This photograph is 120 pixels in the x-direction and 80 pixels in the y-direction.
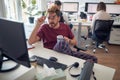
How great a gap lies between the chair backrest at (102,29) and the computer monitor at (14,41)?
8.47 feet

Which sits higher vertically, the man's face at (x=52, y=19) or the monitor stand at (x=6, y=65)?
the man's face at (x=52, y=19)

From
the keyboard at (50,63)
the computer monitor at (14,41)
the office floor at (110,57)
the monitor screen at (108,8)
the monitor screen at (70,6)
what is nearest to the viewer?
the computer monitor at (14,41)

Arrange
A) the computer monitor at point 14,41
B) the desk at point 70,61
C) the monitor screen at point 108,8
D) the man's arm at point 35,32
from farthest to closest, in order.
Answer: the monitor screen at point 108,8, the man's arm at point 35,32, the desk at point 70,61, the computer monitor at point 14,41

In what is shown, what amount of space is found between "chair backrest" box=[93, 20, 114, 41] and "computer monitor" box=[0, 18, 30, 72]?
2.58 meters

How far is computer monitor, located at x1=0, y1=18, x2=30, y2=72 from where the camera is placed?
2.91ft

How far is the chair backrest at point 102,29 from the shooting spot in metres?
3.26

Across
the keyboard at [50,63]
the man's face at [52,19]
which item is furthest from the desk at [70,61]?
the man's face at [52,19]

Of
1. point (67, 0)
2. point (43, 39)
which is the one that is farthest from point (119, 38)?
point (43, 39)

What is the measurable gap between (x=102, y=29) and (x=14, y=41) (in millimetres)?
2703

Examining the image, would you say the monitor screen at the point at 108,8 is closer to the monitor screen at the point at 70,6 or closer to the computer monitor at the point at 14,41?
the monitor screen at the point at 70,6

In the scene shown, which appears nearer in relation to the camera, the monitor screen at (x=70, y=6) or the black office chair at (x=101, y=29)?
the black office chair at (x=101, y=29)

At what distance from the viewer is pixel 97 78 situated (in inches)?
45.5

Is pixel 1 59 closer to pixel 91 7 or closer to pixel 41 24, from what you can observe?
pixel 41 24

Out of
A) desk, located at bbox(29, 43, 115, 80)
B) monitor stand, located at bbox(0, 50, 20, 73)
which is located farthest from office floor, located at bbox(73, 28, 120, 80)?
monitor stand, located at bbox(0, 50, 20, 73)
